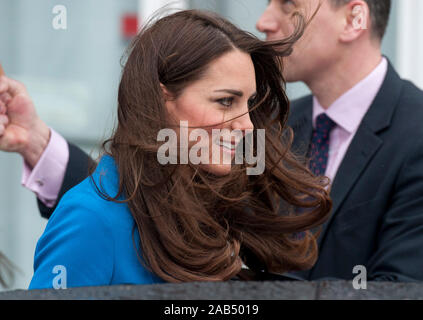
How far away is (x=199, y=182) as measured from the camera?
172 centimetres

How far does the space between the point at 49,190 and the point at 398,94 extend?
122 centimetres

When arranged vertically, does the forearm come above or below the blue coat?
above

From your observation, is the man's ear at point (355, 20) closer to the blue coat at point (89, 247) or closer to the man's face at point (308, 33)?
the man's face at point (308, 33)

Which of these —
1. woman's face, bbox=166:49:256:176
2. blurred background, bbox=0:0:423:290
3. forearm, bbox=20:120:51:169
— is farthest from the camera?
blurred background, bbox=0:0:423:290

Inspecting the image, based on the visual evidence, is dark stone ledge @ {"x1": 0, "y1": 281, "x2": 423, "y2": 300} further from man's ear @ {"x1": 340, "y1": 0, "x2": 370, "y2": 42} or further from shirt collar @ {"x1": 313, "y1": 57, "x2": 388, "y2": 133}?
man's ear @ {"x1": 340, "y1": 0, "x2": 370, "y2": 42}

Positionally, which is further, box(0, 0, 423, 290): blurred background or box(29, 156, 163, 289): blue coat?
box(0, 0, 423, 290): blurred background

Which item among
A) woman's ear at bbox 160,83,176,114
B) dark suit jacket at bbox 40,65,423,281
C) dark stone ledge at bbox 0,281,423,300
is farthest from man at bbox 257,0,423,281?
dark stone ledge at bbox 0,281,423,300

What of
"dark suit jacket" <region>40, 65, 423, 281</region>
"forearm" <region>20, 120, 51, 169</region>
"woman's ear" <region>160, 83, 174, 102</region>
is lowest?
"dark suit jacket" <region>40, 65, 423, 281</region>

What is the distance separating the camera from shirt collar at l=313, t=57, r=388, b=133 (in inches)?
99.7

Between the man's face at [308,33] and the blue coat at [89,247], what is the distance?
1.18 meters

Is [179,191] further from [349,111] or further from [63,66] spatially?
[63,66]

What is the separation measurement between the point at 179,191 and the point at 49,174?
700 mm

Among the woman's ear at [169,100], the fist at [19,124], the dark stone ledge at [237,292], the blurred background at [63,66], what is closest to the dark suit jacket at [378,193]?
the fist at [19,124]

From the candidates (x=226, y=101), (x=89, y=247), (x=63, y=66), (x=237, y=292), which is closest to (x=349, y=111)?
(x=226, y=101)
